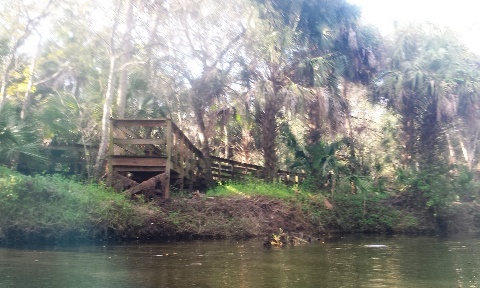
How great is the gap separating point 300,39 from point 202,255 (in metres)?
11.4

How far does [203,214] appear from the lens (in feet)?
48.0

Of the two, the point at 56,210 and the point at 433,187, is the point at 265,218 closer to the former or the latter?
the point at 56,210

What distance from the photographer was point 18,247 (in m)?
11.5

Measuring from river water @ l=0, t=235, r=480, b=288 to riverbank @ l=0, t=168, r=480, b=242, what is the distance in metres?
1.09

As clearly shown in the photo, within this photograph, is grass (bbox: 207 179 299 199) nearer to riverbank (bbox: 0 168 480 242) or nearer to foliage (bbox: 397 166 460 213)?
riverbank (bbox: 0 168 480 242)

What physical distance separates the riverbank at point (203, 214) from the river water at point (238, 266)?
109 centimetres

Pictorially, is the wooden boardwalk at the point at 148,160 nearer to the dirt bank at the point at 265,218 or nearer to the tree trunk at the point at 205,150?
the dirt bank at the point at 265,218

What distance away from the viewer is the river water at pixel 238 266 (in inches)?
285

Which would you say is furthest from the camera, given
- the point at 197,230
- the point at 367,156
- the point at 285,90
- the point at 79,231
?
the point at 367,156

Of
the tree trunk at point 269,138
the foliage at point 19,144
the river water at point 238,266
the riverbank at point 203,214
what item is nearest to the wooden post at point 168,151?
the riverbank at point 203,214

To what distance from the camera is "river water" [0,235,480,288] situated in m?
7.23

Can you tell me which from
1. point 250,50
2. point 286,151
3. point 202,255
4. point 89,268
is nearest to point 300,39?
point 250,50

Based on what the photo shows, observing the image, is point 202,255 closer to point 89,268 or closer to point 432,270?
point 89,268

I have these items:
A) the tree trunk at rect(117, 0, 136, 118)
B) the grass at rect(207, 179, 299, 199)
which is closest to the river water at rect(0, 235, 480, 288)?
the grass at rect(207, 179, 299, 199)
